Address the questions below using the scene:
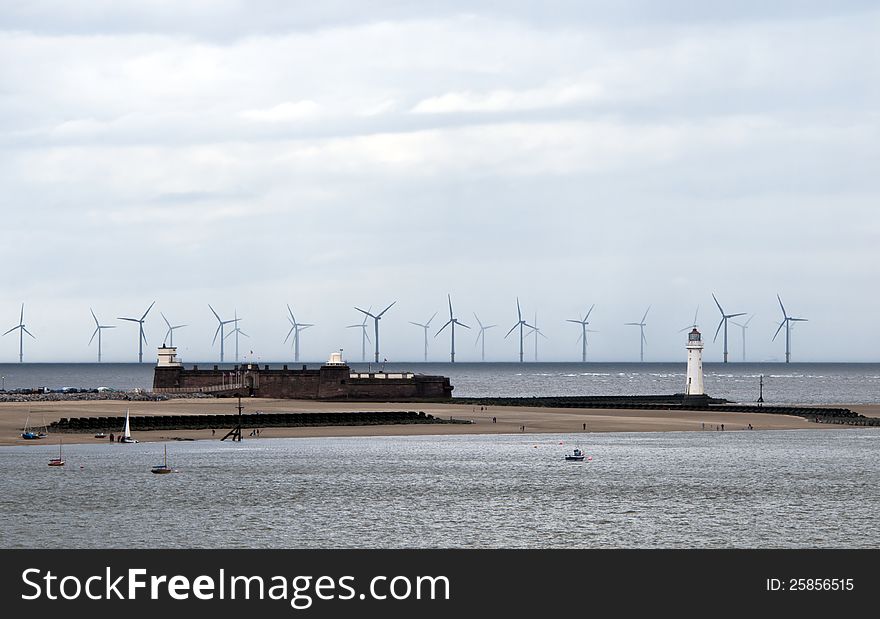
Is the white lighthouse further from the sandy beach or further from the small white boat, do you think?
the small white boat

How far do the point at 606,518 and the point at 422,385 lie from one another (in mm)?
110688

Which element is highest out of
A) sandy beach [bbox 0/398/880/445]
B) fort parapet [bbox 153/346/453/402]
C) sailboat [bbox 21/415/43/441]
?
fort parapet [bbox 153/346/453/402]

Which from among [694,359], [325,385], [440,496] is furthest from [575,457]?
[325,385]

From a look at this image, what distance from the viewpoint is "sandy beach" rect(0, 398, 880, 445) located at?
110m

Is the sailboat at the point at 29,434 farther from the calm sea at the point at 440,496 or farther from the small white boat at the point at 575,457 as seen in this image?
the small white boat at the point at 575,457

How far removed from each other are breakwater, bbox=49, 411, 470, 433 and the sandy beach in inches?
89.0

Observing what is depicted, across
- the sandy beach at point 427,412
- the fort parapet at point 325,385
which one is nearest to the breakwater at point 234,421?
the sandy beach at point 427,412

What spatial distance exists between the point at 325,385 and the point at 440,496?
103m

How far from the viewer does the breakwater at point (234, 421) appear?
108 meters

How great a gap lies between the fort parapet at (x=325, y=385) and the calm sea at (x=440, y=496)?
6764cm

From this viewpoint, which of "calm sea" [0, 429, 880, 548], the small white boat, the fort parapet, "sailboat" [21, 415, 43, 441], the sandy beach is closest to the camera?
"calm sea" [0, 429, 880, 548]

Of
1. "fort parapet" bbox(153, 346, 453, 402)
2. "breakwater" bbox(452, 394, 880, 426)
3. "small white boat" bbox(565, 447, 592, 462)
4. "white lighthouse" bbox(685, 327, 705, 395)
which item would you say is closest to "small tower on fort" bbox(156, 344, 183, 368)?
"fort parapet" bbox(153, 346, 453, 402)
